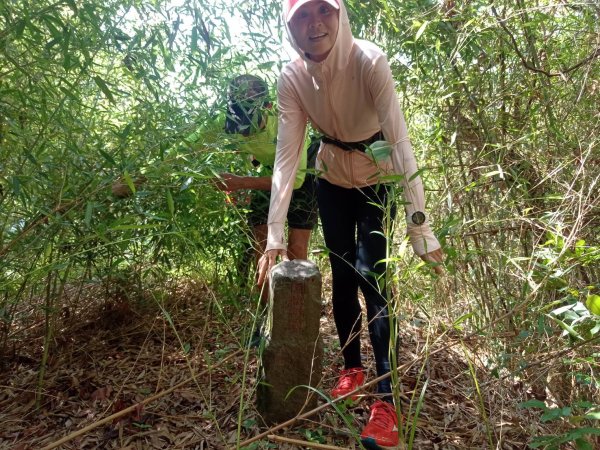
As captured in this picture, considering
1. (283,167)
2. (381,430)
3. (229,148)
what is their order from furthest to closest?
(229,148)
(283,167)
(381,430)

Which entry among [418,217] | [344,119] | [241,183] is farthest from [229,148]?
[418,217]

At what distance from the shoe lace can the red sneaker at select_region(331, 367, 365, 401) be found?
0.20 m

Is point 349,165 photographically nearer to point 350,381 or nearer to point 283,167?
point 283,167

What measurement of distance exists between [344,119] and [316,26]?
13.5 inches

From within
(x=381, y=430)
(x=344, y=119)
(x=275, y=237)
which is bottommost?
(x=381, y=430)

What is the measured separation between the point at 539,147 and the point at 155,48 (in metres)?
1.71

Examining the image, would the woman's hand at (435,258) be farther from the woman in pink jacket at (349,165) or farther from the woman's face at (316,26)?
the woman's face at (316,26)

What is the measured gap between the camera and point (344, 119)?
71.3 inches

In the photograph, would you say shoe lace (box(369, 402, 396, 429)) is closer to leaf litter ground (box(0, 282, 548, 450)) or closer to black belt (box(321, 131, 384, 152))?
leaf litter ground (box(0, 282, 548, 450))

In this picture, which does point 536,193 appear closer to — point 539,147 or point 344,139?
point 539,147

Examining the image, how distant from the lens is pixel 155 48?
2.00 meters

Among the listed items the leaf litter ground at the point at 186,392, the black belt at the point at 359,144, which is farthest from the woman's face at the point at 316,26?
the leaf litter ground at the point at 186,392

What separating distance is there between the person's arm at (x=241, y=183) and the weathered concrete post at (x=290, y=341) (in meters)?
0.53

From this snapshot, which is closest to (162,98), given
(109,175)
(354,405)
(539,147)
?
(109,175)
